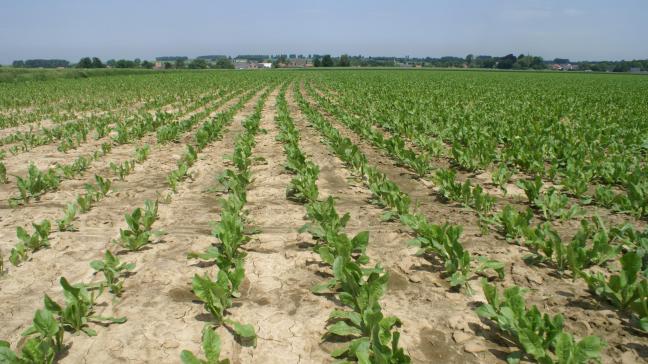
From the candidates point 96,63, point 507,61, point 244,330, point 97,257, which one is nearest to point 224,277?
point 244,330

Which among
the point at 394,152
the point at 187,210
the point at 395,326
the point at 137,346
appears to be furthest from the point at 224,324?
the point at 394,152

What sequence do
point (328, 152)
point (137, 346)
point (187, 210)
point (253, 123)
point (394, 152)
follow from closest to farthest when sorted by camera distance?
point (137, 346) → point (187, 210) → point (394, 152) → point (328, 152) → point (253, 123)

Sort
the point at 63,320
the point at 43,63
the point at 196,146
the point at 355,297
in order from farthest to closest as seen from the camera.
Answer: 1. the point at 43,63
2. the point at 196,146
3. the point at 355,297
4. the point at 63,320

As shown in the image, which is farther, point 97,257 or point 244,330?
point 97,257

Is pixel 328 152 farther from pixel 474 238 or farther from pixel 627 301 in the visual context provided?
pixel 627 301

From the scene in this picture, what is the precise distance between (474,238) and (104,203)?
4.60 meters

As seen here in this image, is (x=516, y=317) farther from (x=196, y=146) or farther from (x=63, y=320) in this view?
(x=196, y=146)

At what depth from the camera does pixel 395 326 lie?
287 cm

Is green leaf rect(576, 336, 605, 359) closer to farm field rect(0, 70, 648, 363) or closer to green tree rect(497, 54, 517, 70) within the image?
farm field rect(0, 70, 648, 363)

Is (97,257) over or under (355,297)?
under

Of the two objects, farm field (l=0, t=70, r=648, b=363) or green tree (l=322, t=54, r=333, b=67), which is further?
green tree (l=322, t=54, r=333, b=67)

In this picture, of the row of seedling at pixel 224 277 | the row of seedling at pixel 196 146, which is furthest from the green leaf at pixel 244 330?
the row of seedling at pixel 196 146

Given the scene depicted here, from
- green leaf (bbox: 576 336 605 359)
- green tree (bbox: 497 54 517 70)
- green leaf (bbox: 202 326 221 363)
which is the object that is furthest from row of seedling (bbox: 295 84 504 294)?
green tree (bbox: 497 54 517 70)

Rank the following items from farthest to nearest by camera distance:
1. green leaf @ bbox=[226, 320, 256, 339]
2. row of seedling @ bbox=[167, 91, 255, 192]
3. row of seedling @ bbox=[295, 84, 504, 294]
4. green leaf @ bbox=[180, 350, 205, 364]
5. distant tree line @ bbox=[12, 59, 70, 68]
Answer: distant tree line @ bbox=[12, 59, 70, 68] → row of seedling @ bbox=[167, 91, 255, 192] → row of seedling @ bbox=[295, 84, 504, 294] → green leaf @ bbox=[226, 320, 256, 339] → green leaf @ bbox=[180, 350, 205, 364]
